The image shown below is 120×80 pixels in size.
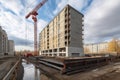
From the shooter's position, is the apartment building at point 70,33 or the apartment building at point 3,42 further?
the apartment building at point 3,42

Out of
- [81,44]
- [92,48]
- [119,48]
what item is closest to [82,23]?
[81,44]

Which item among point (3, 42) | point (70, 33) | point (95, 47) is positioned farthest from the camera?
point (95, 47)

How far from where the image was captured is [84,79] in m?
9.38

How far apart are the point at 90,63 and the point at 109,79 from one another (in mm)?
5751

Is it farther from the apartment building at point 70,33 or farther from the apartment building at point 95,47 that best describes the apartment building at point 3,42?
the apartment building at point 95,47

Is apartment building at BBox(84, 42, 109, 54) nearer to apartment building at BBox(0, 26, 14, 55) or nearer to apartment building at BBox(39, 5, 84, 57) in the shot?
apartment building at BBox(39, 5, 84, 57)

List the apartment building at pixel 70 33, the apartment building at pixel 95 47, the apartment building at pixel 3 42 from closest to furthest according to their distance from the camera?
1. the apartment building at pixel 70 33
2. the apartment building at pixel 3 42
3. the apartment building at pixel 95 47

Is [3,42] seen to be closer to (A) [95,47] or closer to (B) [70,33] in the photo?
(B) [70,33]

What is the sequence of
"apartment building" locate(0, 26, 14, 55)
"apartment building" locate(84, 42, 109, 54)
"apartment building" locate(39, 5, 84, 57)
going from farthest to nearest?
1. "apartment building" locate(84, 42, 109, 54)
2. "apartment building" locate(0, 26, 14, 55)
3. "apartment building" locate(39, 5, 84, 57)

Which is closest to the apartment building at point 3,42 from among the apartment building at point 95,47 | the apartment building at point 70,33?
the apartment building at point 70,33

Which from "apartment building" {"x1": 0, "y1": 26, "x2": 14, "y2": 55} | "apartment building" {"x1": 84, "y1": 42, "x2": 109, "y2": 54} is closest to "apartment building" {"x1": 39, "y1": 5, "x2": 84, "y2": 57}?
"apartment building" {"x1": 0, "y1": 26, "x2": 14, "y2": 55}

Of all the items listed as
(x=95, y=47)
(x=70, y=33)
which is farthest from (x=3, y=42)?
(x=95, y=47)

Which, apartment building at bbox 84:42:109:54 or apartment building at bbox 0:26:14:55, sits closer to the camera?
apartment building at bbox 0:26:14:55

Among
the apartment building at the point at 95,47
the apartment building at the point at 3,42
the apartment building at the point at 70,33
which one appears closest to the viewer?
the apartment building at the point at 70,33
